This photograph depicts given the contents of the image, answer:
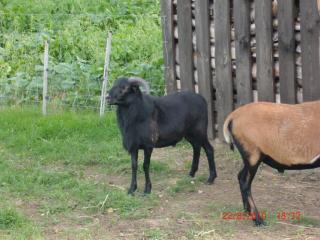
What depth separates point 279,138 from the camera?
666 centimetres

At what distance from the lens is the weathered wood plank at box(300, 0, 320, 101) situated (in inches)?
319

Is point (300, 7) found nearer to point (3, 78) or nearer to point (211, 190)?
point (211, 190)

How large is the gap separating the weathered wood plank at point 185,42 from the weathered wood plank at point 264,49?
153 centimetres

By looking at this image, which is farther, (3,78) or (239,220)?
(3,78)

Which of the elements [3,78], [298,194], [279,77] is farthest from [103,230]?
[3,78]

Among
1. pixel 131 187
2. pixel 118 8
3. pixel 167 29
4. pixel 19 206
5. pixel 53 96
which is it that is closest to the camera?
pixel 19 206

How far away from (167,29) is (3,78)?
3365mm

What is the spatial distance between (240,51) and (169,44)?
1.75 meters

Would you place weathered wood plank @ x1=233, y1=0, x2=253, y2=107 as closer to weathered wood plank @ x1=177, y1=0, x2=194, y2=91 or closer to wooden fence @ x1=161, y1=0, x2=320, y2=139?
wooden fence @ x1=161, y1=0, x2=320, y2=139

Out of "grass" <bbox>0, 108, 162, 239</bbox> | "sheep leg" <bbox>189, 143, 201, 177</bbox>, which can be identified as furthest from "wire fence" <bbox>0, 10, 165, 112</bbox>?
"sheep leg" <bbox>189, 143, 201, 177</bbox>

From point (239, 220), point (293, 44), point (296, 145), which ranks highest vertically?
point (293, 44)

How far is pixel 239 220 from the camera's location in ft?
22.6

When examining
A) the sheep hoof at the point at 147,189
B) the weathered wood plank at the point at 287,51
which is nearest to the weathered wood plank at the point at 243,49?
the weathered wood plank at the point at 287,51
